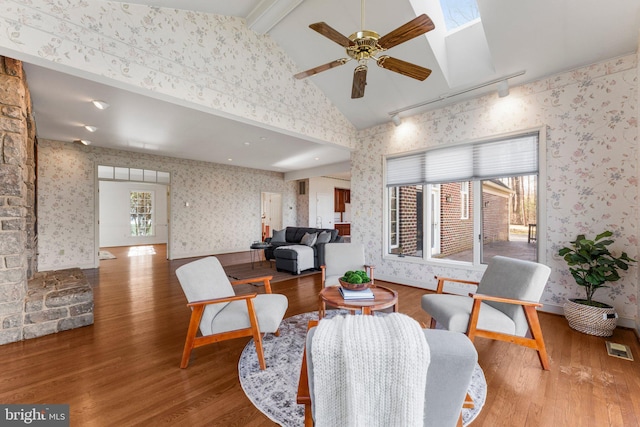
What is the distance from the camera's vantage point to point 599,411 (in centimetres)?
170

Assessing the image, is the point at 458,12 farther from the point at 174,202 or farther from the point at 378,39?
the point at 174,202

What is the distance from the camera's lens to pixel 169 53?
2.78 metres

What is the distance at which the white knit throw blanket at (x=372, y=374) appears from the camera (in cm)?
86

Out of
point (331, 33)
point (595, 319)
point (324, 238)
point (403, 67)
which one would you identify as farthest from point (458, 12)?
point (324, 238)

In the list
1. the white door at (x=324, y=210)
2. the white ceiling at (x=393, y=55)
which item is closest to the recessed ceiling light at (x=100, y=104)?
the white ceiling at (x=393, y=55)

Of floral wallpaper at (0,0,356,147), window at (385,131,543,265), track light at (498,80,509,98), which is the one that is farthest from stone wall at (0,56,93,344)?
track light at (498,80,509,98)

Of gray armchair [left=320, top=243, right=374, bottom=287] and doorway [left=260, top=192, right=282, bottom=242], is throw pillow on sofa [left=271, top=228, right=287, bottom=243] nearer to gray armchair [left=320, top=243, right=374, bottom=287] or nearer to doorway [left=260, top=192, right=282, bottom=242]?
doorway [left=260, top=192, right=282, bottom=242]

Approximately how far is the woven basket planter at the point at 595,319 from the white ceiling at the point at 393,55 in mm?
2650

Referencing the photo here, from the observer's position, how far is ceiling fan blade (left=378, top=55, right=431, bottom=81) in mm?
2195

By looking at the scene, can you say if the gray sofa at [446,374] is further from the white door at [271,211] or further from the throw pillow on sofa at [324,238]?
the white door at [271,211]

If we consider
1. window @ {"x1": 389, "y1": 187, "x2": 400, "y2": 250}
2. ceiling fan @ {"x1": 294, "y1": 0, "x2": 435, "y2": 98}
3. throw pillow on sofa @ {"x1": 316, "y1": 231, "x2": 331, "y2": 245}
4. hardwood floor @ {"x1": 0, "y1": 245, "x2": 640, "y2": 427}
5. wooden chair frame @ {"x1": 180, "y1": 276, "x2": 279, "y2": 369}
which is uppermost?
ceiling fan @ {"x1": 294, "y1": 0, "x2": 435, "y2": 98}

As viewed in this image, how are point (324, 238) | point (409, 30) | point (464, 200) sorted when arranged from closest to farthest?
point (409, 30)
point (464, 200)
point (324, 238)

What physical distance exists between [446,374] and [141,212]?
38.6ft

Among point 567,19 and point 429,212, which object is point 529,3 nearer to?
point 567,19
